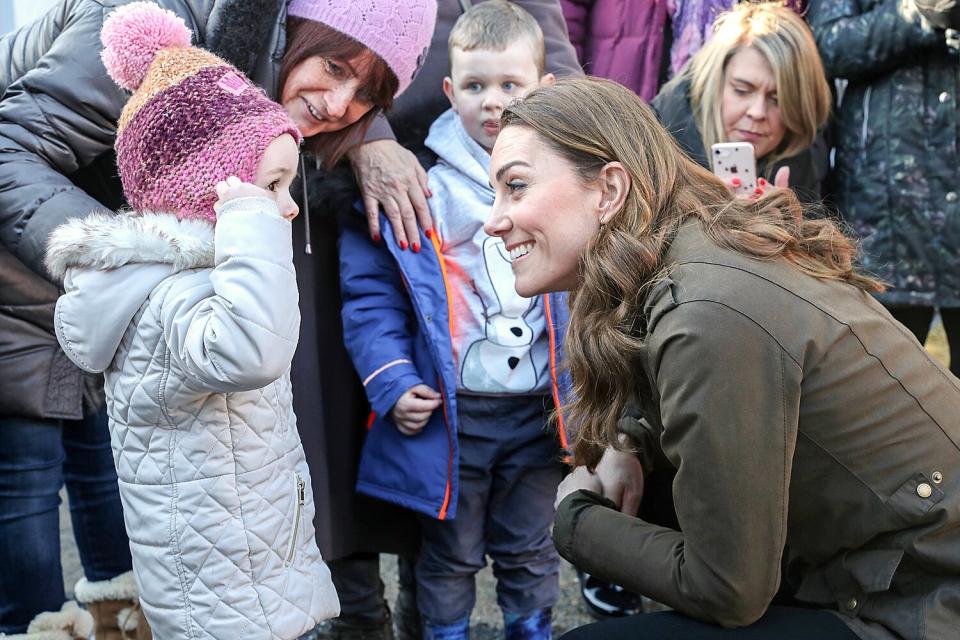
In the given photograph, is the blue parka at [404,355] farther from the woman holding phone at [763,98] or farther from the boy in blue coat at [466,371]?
the woman holding phone at [763,98]

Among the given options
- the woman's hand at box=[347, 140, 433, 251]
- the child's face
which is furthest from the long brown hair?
the child's face

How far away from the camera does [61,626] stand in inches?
94.7

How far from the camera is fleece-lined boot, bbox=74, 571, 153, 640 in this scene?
2.44 metres

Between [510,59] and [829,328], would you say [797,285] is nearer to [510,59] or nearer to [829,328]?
[829,328]

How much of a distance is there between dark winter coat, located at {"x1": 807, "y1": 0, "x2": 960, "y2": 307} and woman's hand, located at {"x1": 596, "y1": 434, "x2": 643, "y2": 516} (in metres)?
1.37

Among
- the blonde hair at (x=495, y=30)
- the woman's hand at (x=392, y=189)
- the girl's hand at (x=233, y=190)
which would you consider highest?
the blonde hair at (x=495, y=30)

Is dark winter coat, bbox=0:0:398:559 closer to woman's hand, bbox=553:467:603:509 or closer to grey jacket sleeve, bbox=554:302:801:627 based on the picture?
Answer: woman's hand, bbox=553:467:603:509

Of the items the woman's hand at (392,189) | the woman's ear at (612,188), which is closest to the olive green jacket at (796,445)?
the woman's ear at (612,188)

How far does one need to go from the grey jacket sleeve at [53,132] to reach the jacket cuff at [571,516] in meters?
1.11

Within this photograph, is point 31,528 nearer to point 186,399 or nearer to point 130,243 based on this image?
point 186,399

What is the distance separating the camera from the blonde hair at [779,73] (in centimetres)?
315

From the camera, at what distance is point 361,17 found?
7.75 ft

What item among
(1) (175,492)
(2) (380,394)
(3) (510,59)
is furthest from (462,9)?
(1) (175,492)

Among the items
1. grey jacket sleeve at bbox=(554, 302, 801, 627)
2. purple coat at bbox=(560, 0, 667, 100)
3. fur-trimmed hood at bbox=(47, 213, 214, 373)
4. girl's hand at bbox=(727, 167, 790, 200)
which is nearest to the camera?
grey jacket sleeve at bbox=(554, 302, 801, 627)
